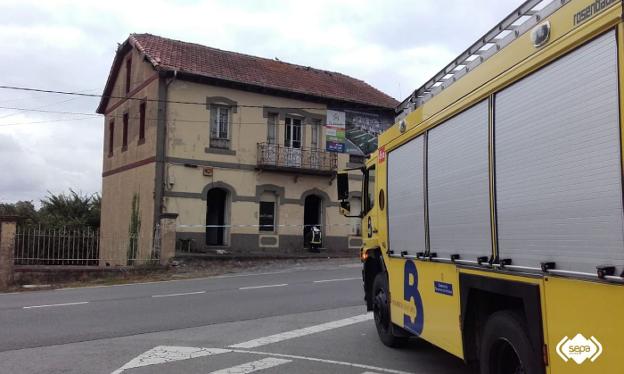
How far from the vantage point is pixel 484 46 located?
4.82m

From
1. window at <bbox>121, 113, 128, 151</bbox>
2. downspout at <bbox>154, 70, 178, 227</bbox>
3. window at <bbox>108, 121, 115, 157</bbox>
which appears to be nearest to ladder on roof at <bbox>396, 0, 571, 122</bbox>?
downspout at <bbox>154, 70, 178, 227</bbox>

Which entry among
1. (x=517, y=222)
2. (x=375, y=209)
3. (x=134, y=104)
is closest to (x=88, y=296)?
(x=375, y=209)

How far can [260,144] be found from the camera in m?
25.8

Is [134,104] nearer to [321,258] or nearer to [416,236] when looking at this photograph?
[321,258]

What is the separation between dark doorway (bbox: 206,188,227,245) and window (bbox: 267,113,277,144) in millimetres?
3211

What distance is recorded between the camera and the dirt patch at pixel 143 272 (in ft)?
57.9

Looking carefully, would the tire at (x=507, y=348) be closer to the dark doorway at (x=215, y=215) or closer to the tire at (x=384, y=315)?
the tire at (x=384, y=315)

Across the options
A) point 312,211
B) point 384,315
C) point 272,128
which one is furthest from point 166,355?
point 312,211

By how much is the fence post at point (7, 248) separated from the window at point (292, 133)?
12424 mm

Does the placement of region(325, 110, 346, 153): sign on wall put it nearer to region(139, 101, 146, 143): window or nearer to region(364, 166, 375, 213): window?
region(139, 101, 146, 143): window

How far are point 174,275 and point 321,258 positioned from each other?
312 inches

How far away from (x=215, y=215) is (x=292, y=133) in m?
5.25

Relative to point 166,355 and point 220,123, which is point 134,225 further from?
point 166,355

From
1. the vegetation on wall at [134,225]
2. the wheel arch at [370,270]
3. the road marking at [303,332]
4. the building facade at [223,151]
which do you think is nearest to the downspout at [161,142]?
the building facade at [223,151]
